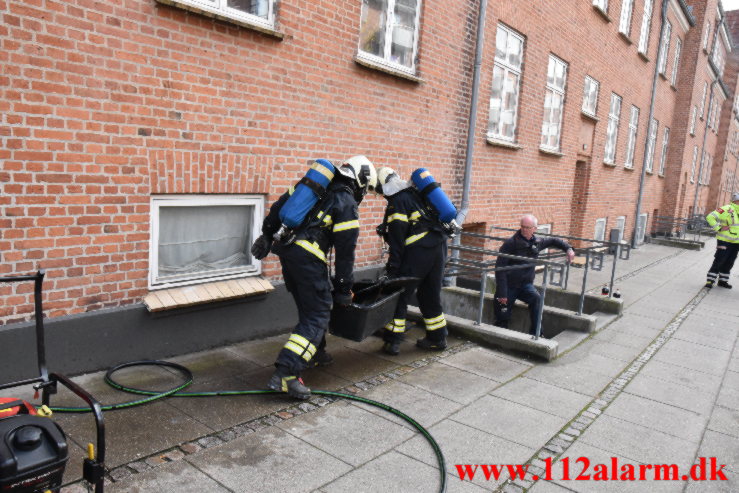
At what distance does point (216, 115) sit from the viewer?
4.74 metres

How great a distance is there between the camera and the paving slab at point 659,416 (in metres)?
4.19

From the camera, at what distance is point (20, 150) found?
3652mm

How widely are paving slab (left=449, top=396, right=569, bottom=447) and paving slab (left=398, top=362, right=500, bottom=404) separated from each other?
0.15 m

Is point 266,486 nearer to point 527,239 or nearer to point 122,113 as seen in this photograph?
point 122,113

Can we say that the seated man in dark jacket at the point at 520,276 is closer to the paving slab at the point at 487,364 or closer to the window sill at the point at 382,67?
the paving slab at the point at 487,364

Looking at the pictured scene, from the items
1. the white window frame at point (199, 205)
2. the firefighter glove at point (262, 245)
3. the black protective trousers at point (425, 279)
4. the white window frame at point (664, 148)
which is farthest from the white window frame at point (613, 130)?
the firefighter glove at point (262, 245)

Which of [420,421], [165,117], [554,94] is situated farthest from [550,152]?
[165,117]

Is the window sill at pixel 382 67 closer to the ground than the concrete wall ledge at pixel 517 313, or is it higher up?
higher up

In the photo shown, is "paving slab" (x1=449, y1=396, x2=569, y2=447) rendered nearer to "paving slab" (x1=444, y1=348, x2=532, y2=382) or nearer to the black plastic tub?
"paving slab" (x1=444, y1=348, x2=532, y2=382)

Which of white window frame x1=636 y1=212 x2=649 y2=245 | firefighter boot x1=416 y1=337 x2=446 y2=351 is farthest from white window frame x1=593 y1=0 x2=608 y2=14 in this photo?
firefighter boot x1=416 y1=337 x2=446 y2=351

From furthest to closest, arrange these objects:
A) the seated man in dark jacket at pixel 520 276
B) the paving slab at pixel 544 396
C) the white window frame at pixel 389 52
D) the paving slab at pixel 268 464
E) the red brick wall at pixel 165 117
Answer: the seated man in dark jacket at pixel 520 276
the white window frame at pixel 389 52
the paving slab at pixel 544 396
the red brick wall at pixel 165 117
the paving slab at pixel 268 464

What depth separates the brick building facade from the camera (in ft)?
12.3

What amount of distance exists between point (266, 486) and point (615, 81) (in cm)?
1393

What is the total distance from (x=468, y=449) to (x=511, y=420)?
66cm
